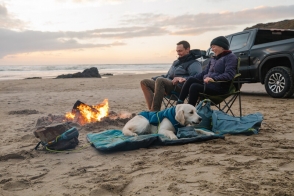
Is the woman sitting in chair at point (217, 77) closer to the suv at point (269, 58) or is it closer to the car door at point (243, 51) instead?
the suv at point (269, 58)

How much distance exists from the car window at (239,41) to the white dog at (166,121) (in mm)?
6087

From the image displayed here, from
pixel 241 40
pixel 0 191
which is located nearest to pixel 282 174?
pixel 0 191

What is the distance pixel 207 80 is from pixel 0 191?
3.71m

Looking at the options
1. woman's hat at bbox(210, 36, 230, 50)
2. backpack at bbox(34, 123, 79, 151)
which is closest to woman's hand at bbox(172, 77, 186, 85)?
woman's hat at bbox(210, 36, 230, 50)

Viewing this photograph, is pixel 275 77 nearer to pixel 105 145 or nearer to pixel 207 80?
pixel 207 80

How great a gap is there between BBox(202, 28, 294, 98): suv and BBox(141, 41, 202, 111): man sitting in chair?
2.79m

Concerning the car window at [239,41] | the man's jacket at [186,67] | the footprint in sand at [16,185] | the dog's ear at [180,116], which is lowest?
the footprint in sand at [16,185]

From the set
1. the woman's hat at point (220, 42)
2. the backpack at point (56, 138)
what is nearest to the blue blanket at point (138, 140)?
the backpack at point (56, 138)

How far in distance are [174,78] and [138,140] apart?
221 centimetres

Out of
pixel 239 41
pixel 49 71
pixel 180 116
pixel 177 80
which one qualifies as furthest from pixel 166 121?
pixel 49 71

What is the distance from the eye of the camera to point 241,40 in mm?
10414

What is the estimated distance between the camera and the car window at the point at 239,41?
1026 cm

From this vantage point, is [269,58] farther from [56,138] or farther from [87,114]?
[56,138]

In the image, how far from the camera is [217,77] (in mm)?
5734
